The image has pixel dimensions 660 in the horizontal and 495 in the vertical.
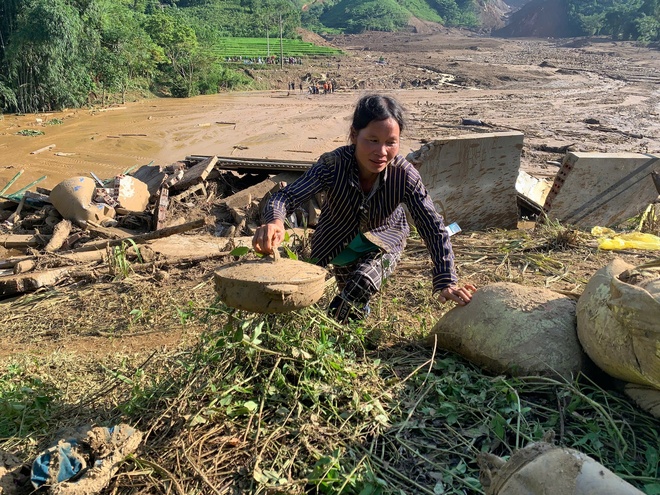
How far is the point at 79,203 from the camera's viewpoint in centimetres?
682

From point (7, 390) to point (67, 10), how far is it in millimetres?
17324

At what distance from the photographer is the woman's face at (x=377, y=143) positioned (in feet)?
8.36

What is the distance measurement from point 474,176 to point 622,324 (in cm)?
396

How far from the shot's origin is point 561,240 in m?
4.92

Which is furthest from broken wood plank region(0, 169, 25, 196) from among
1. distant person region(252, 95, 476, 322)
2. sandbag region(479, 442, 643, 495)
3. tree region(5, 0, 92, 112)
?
sandbag region(479, 442, 643, 495)

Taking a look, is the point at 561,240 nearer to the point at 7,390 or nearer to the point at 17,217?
the point at 7,390

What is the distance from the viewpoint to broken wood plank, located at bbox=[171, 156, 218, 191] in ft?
25.6

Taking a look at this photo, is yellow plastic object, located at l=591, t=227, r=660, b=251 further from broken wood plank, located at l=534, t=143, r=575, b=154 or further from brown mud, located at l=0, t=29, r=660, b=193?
broken wood plank, located at l=534, t=143, r=575, b=154

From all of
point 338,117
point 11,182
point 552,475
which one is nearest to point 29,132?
point 11,182

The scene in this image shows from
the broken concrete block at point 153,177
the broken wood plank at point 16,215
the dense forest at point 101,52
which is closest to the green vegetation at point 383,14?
the dense forest at point 101,52

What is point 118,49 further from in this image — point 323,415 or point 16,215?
point 323,415

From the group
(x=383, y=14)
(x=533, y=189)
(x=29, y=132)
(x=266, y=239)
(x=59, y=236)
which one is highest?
(x=383, y=14)

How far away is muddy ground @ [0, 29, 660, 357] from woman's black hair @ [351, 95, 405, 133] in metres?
0.54

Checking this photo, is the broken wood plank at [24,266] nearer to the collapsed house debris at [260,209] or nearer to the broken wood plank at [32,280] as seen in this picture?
the collapsed house debris at [260,209]
